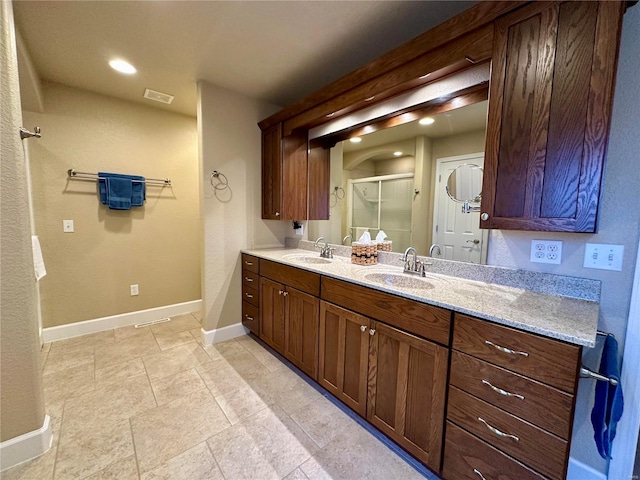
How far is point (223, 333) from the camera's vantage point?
2689mm

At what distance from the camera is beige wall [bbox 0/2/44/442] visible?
1239 millimetres

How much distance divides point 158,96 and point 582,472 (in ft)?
13.5

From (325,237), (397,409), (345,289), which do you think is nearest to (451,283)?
(345,289)

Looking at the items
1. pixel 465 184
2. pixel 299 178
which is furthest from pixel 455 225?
pixel 299 178

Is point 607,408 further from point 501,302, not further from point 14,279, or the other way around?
point 14,279

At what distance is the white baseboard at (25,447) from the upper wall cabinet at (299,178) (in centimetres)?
204

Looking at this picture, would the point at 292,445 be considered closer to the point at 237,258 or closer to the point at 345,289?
the point at 345,289

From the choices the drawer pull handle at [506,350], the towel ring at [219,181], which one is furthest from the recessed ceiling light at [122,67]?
the drawer pull handle at [506,350]

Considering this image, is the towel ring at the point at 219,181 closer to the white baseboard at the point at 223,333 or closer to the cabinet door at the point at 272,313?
the cabinet door at the point at 272,313

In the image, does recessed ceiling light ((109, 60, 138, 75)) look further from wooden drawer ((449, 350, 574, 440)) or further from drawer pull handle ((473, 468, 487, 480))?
drawer pull handle ((473, 468, 487, 480))

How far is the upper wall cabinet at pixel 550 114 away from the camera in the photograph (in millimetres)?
990

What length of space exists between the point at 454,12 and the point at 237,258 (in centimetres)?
253

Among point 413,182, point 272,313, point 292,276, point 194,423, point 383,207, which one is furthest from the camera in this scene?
point 272,313

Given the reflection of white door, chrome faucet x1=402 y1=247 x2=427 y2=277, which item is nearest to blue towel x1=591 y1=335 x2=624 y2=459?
the reflection of white door
